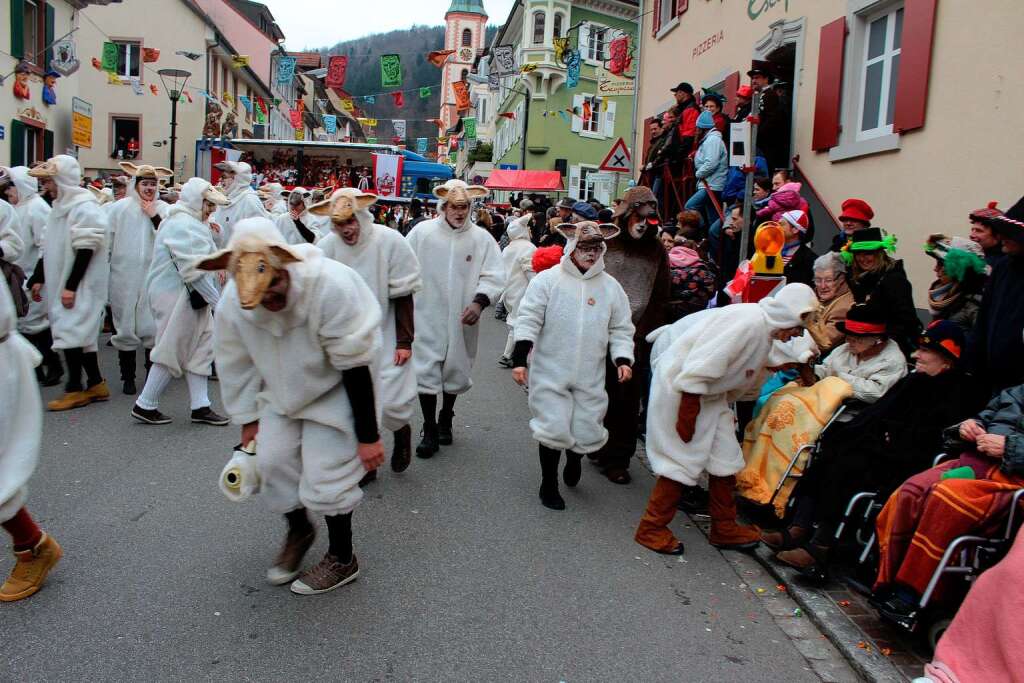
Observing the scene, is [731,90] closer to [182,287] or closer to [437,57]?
[182,287]

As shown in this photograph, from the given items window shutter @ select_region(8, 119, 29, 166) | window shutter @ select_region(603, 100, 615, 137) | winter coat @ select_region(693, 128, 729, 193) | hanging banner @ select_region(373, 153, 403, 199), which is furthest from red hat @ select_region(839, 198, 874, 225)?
window shutter @ select_region(603, 100, 615, 137)

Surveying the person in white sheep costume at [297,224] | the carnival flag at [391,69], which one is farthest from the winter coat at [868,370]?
the carnival flag at [391,69]

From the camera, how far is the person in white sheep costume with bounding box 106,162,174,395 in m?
7.96

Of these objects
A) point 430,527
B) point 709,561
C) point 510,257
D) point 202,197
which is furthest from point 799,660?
point 510,257

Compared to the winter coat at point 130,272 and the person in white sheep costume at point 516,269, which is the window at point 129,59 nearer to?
the person in white sheep costume at point 516,269

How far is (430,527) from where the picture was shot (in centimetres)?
511

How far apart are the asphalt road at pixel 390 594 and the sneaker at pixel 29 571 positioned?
83mm

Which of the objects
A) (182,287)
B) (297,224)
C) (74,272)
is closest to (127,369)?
(74,272)

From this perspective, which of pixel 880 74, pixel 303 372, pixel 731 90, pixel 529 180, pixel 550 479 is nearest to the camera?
pixel 303 372

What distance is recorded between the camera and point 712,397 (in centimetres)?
492

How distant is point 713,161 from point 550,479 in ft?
20.2

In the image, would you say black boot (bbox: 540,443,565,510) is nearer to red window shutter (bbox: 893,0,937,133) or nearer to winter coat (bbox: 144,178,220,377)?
winter coat (bbox: 144,178,220,377)

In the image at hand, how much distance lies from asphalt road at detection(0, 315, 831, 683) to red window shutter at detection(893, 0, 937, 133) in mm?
4496

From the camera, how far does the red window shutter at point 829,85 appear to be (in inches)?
374
